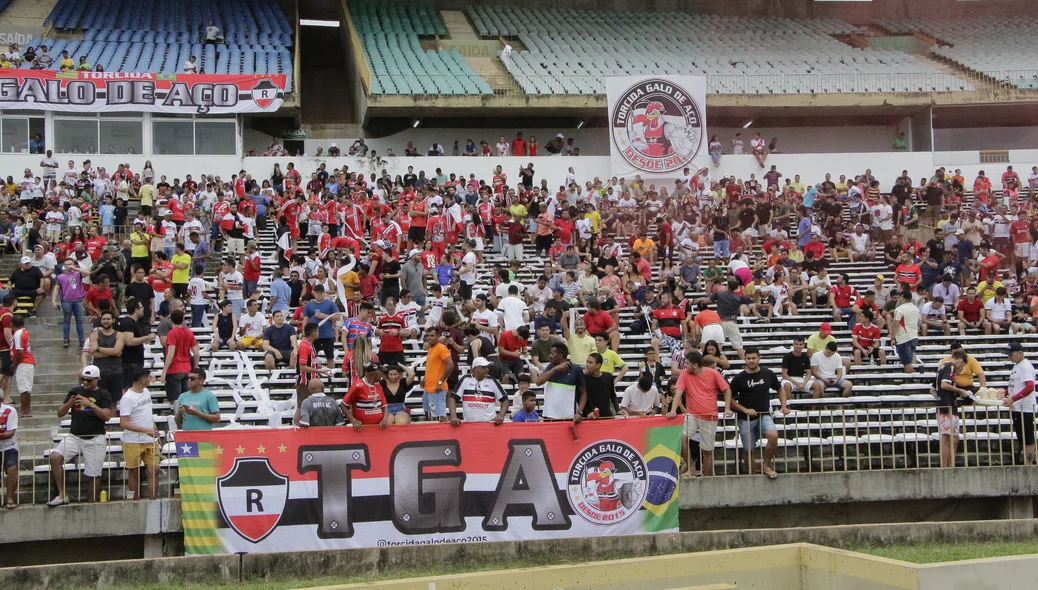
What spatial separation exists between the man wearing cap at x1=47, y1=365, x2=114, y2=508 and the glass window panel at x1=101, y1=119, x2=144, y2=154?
62.2ft

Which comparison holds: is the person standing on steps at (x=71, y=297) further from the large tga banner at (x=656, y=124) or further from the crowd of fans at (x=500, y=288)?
the large tga banner at (x=656, y=124)

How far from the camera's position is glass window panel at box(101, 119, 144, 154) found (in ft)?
96.1

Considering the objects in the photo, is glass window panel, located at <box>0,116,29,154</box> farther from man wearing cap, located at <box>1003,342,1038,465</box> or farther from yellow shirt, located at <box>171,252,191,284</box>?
man wearing cap, located at <box>1003,342,1038,465</box>

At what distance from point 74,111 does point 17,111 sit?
1.37 metres

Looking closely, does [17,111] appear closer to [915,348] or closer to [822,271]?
[822,271]

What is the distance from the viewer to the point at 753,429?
12.7 meters

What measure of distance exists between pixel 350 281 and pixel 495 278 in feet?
8.18

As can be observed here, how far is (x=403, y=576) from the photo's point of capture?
383 inches

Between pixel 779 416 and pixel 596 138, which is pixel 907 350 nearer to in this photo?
pixel 779 416

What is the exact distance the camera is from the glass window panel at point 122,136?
29.3m

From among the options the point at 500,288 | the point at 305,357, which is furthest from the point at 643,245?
the point at 305,357

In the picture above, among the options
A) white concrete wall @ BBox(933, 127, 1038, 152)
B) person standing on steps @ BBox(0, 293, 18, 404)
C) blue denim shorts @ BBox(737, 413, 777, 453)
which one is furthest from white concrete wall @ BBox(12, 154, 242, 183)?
white concrete wall @ BBox(933, 127, 1038, 152)

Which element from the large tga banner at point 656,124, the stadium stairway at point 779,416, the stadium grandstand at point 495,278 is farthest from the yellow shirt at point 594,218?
the large tga banner at point 656,124

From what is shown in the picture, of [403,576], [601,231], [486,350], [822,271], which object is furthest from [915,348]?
[403,576]
